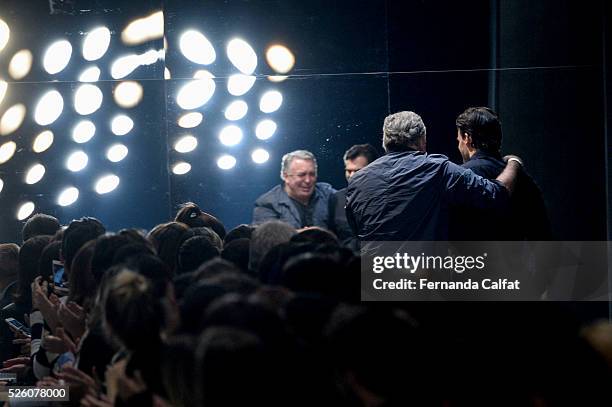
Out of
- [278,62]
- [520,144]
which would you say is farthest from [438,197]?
[278,62]

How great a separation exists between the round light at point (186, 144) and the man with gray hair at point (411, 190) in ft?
2.83

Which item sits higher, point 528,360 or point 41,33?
point 41,33

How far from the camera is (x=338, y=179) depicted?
3.81 metres

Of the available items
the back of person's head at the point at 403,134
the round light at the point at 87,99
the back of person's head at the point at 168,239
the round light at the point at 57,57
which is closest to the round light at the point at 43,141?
the round light at the point at 87,99

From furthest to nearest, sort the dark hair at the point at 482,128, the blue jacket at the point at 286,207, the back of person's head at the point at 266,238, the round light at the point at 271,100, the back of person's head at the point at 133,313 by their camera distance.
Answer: the round light at the point at 271,100 → the blue jacket at the point at 286,207 → the dark hair at the point at 482,128 → the back of person's head at the point at 266,238 → the back of person's head at the point at 133,313

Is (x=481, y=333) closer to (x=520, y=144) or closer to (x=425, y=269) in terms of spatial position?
(x=425, y=269)

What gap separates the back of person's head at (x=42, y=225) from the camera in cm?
387

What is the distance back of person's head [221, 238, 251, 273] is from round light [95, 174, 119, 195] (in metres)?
0.98

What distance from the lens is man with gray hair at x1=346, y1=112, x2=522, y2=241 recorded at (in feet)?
10.2

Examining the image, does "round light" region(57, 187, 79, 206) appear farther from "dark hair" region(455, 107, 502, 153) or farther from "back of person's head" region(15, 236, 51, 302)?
"dark hair" region(455, 107, 502, 153)

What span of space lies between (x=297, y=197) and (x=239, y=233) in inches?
14.4

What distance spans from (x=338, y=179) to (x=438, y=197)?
0.73 meters

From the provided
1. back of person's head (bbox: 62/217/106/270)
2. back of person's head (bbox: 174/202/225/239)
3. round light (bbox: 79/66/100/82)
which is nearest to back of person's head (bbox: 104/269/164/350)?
back of person's head (bbox: 62/217/106/270)

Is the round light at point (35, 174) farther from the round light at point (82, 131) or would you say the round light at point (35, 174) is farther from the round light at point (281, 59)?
the round light at point (281, 59)
